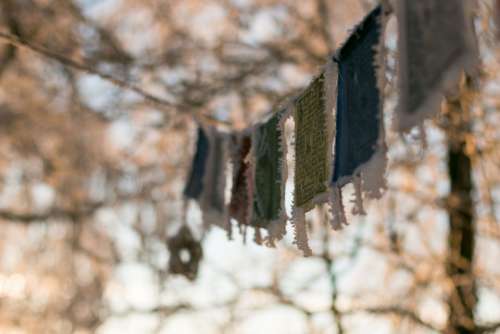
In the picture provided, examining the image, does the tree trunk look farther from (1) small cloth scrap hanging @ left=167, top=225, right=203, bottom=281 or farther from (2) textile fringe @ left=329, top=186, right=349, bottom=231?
(2) textile fringe @ left=329, top=186, right=349, bottom=231

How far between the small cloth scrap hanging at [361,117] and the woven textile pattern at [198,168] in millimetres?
1800

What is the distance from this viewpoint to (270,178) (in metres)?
3.09

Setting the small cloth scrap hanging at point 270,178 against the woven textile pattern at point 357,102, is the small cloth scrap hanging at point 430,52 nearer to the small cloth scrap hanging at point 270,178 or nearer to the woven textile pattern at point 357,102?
the woven textile pattern at point 357,102

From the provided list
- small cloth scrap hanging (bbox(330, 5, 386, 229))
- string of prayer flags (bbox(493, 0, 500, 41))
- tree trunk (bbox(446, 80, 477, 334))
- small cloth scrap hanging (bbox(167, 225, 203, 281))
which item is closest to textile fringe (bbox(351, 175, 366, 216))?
small cloth scrap hanging (bbox(330, 5, 386, 229))

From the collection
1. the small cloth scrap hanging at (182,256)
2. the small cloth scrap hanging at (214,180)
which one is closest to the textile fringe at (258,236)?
the small cloth scrap hanging at (214,180)

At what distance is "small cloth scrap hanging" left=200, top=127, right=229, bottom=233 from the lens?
3.81 meters

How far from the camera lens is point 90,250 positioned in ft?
25.3

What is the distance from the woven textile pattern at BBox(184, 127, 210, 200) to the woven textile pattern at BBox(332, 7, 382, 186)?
1798 millimetres

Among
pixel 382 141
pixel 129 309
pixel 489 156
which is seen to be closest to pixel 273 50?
pixel 489 156

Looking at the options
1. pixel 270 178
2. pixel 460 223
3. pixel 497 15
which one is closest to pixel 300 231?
pixel 270 178

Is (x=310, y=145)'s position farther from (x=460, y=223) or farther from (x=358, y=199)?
(x=460, y=223)

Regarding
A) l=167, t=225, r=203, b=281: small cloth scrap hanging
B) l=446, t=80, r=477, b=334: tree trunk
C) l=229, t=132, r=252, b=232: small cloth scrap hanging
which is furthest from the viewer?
l=446, t=80, r=477, b=334: tree trunk

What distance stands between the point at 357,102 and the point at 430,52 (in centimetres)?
45

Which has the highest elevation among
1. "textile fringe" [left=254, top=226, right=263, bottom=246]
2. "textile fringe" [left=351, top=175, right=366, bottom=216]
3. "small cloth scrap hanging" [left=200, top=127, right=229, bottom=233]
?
"small cloth scrap hanging" [left=200, top=127, right=229, bottom=233]
